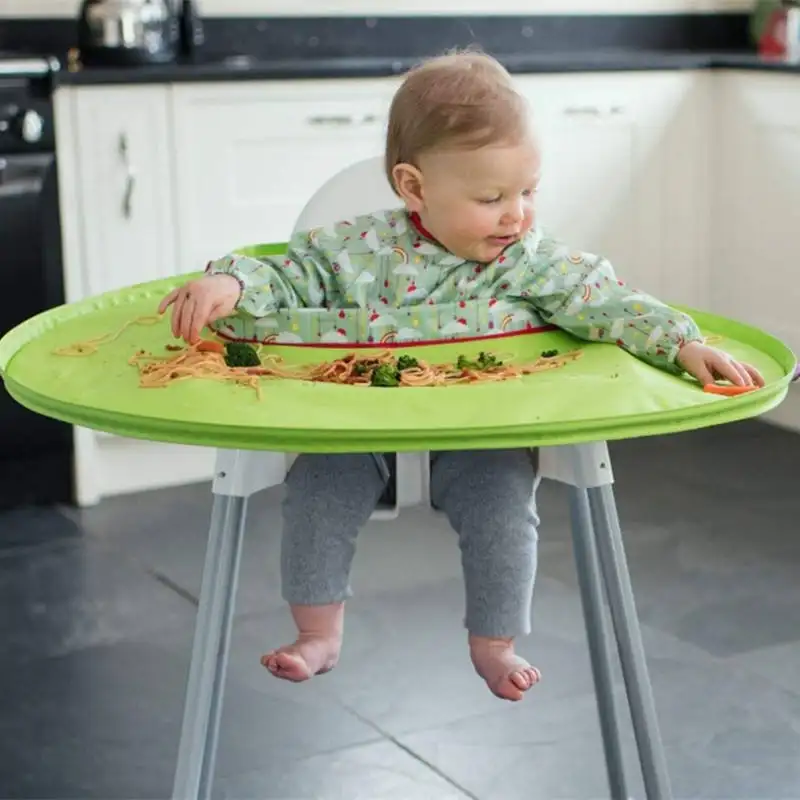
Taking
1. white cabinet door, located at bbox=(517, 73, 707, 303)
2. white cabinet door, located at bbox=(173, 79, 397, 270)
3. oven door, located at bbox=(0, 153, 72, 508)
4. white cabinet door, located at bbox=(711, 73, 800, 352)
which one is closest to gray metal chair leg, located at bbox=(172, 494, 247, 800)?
oven door, located at bbox=(0, 153, 72, 508)

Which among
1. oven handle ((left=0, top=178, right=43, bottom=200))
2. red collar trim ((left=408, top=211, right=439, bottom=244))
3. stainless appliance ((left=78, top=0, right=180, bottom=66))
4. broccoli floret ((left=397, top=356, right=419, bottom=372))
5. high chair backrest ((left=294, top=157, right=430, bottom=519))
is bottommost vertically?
oven handle ((left=0, top=178, right=43, bottom=200))

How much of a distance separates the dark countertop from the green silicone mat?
1.60 metres

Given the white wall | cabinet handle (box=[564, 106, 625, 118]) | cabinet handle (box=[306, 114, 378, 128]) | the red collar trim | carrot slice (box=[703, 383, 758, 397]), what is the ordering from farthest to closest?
cabinet handle (box=[564, 106, 625, 118]) < the white wall < cabinet handle (box=[306, 114, 378, 128]) < the red collar trim < carrot slice (box=[703, 383, 758, 397])

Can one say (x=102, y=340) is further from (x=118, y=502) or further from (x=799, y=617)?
(x=118, y=502)

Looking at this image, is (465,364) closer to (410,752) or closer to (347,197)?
(347,197)

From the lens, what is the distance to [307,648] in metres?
1.53

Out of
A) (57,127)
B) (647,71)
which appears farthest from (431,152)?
(647,71)

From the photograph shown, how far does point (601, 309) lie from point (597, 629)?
42cm

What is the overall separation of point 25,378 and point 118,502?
1.82 m

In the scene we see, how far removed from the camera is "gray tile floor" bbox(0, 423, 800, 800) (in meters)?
2.05

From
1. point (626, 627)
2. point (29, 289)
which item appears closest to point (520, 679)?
point (626, 627)

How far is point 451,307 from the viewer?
155 cm

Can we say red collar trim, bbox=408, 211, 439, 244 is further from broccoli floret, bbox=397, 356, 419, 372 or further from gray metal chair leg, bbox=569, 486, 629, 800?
gray metal chair leg, bbox=569, 486, 629, 800

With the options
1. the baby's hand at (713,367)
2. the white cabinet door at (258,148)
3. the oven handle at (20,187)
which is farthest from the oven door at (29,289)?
the baby's hand at (713,367)
